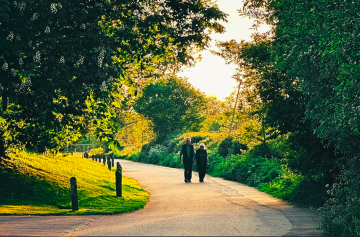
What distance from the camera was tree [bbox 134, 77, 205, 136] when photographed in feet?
171

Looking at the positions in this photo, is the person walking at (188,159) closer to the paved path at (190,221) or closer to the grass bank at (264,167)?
the grass bank at (264,167)

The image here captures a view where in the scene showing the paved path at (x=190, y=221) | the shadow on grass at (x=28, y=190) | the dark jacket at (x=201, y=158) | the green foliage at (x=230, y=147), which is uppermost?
the green foliage at (x=230, y=147)

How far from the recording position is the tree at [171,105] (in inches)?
2050

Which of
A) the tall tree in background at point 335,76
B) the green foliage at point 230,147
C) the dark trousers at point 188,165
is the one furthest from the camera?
the green foliage at point 230,147

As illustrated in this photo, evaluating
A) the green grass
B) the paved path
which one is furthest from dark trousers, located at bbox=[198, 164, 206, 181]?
the paved path

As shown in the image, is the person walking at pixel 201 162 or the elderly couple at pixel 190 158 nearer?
the elderly couple at pixel 190 158

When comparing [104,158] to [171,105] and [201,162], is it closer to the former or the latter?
[201,162]

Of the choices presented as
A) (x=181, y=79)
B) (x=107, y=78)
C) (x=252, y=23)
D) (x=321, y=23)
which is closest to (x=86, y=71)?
(x=107, y=78)

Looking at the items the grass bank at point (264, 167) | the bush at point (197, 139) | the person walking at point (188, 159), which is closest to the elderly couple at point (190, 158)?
the person walking at point (188, 159)

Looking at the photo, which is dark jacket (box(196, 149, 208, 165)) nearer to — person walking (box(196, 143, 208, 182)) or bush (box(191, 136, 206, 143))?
person walking (box(196, 143, 208, 182))

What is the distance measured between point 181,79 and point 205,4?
41.3m

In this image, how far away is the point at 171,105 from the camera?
52625 millimetres

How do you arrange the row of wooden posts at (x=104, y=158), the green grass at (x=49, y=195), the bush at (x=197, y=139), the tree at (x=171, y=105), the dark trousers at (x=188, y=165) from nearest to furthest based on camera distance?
the green grass at (x=49, y=195)
the dark trousers at (x=188, y=165)
the row of wooden posts at (x=104, y=158)
the bush at (x=197, y=139)
the tree at (x=171, y=105)

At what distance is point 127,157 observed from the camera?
58.8 metres
